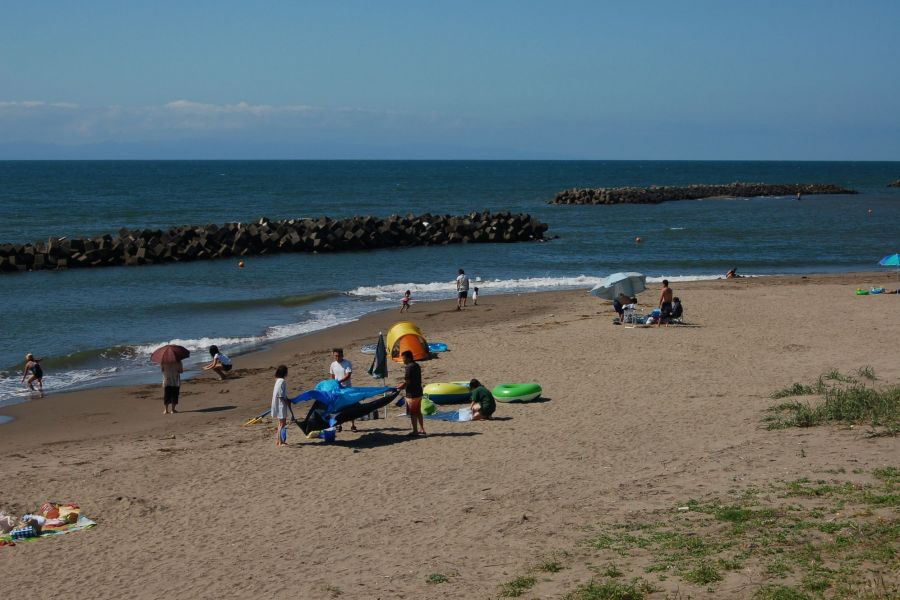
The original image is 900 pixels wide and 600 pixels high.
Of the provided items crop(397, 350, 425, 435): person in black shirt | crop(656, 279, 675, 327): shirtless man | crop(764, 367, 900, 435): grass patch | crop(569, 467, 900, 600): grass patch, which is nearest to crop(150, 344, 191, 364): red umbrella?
crop(397, 350, 425, 435): person in black shirt

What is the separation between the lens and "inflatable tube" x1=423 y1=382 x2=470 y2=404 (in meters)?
16.4

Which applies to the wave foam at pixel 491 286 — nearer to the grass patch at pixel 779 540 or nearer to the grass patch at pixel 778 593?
the grass patch at pixel 779 540

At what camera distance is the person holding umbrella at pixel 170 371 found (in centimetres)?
1728

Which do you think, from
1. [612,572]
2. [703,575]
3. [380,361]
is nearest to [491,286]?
[380,361]

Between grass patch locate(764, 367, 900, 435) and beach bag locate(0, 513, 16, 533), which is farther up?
grass patch locate(764, 367, 900, 435)

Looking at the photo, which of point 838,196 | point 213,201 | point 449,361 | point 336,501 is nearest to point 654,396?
point 449,361

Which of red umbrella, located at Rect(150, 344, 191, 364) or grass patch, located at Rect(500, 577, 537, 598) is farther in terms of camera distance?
red umbrella, located at Rect(150, 344, 191, 364)

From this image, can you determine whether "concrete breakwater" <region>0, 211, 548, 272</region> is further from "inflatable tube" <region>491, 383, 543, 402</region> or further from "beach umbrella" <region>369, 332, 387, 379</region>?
"inflatable tube" <region>491, 383, 543, 402</region>

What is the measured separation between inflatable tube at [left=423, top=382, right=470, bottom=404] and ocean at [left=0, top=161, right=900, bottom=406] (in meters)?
7.71

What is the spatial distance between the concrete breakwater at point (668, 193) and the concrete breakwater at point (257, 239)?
103 ft

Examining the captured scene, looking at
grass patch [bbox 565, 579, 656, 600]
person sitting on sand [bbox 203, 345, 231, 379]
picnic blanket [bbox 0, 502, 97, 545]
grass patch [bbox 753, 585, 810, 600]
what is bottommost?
picnic blanket [bbox 0, 502, 97, 545]

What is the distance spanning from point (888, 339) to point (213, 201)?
7417 centimetres

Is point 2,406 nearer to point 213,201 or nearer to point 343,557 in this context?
point 343,557

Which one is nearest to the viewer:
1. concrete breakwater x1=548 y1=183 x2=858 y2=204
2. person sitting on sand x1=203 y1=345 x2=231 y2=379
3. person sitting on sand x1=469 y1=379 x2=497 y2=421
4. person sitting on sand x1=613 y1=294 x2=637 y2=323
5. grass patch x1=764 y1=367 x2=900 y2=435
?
grass patch x1=764 y1=367 x2=900 y2=435
